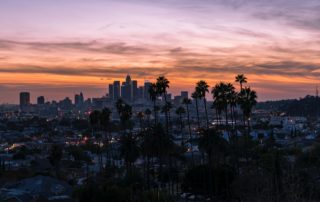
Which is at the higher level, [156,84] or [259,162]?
[156,84]

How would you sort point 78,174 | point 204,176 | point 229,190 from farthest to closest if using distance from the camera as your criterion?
1. point 78,174
2. point 204,176
3. point 229,190

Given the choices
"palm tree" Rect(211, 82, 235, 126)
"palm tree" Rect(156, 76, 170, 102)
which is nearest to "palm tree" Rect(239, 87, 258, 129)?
"palm tree" Rect(211, 82, 235, 126)

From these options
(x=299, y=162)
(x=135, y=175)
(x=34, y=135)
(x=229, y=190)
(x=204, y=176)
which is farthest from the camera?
(x=34, y=135)

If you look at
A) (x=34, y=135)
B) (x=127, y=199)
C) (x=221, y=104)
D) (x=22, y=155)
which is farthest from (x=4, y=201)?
(x=34, y=135)

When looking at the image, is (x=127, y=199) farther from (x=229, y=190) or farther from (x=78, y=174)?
(x=78, y=174)

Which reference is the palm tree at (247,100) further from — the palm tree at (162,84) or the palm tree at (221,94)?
the palm tree at (162,84)

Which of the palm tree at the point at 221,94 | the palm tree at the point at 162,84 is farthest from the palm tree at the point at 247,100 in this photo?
the palm tree at the point at 162,84

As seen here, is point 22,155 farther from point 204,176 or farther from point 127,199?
point 127,199

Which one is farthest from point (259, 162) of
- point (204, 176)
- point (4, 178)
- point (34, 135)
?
point (34, 135)

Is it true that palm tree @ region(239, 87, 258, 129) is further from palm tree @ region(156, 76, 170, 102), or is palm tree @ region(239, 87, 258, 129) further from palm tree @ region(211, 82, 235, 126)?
palm tree @ region(156, 76, 170, 102)

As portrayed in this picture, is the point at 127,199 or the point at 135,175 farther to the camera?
the point at 135,175
